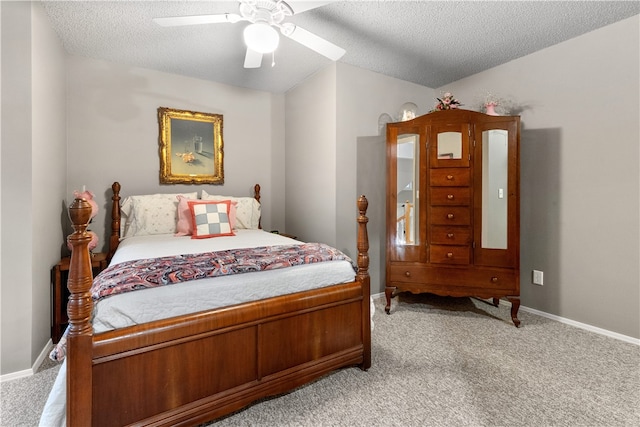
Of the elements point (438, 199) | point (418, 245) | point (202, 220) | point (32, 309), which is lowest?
point (32, 309)

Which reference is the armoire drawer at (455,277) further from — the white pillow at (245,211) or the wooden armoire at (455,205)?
the white pillow at (245,211)

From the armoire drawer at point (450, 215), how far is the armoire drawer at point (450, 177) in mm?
213

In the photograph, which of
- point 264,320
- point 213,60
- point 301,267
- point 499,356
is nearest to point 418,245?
point 499,356

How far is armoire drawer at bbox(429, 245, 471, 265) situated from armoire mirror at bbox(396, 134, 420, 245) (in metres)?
0.19

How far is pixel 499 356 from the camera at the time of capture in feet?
7.02

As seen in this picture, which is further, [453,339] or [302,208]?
[302,208]

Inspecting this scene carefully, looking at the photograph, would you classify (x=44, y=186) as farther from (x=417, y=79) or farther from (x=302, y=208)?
(x=417, y=79)

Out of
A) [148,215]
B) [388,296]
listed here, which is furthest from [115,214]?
[388,296]

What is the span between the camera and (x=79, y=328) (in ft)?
3.89

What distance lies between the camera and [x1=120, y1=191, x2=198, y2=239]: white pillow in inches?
117

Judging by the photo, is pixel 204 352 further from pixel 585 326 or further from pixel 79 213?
pixel 585 326

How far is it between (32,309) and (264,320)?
1584 millimetres

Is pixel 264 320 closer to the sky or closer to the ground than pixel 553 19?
closer to the ground

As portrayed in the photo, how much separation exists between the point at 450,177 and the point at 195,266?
228 centimetres
